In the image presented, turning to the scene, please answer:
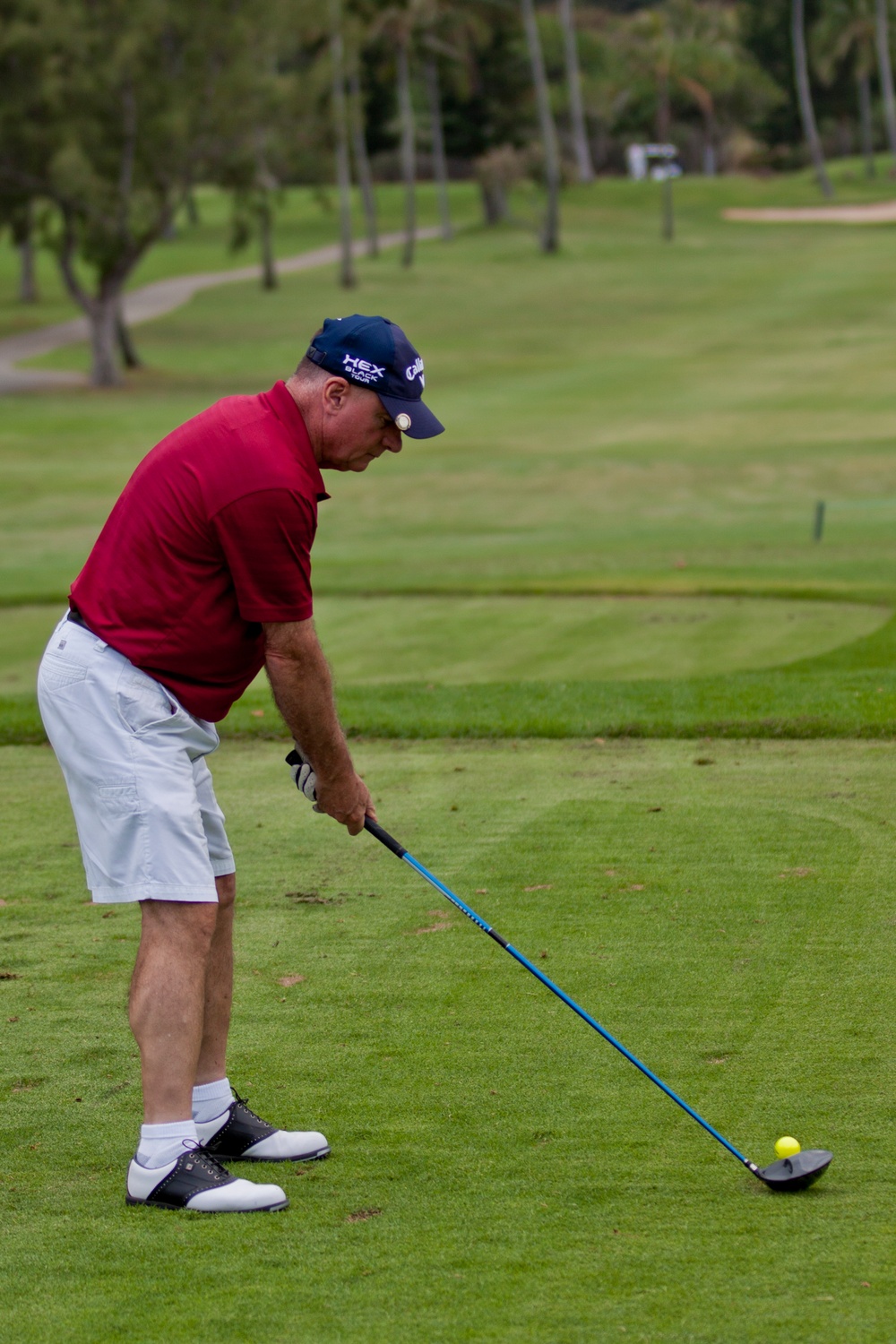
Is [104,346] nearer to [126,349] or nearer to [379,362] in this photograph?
[126,349]

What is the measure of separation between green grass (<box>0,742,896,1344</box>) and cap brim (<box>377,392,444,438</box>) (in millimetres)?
1643

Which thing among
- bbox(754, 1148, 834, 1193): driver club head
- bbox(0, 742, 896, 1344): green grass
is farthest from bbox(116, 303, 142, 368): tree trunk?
bbox(754, 1148, 834, 1193): driver club head

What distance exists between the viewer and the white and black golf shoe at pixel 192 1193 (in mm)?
3555

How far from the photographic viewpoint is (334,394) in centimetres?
371

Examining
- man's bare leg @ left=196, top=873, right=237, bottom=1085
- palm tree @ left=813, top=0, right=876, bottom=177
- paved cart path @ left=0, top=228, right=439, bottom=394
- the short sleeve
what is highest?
palm tree @ left=813, top=0, right=876, bottom=177

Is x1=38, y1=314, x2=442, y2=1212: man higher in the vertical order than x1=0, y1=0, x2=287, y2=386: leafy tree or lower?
lower

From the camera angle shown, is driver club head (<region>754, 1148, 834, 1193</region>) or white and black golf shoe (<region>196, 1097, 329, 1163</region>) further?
white and black golf shoe (<region>196, 1097, 329, 1163</region>)

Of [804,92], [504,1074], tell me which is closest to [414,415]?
[504,1074]

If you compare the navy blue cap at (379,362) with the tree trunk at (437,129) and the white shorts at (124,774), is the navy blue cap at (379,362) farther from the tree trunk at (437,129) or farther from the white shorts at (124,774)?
the tree trunk at (437,129)

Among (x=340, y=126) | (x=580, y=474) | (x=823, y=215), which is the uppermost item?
(x=340, y=126)

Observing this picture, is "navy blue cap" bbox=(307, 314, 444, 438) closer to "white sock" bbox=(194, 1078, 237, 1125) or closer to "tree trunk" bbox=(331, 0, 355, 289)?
"white sock" bbox=(194, 1078, 237, 1125)

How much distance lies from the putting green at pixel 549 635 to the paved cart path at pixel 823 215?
56574mm

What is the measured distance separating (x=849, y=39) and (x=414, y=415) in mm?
84237

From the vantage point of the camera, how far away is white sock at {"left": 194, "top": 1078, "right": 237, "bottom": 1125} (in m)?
3.93
